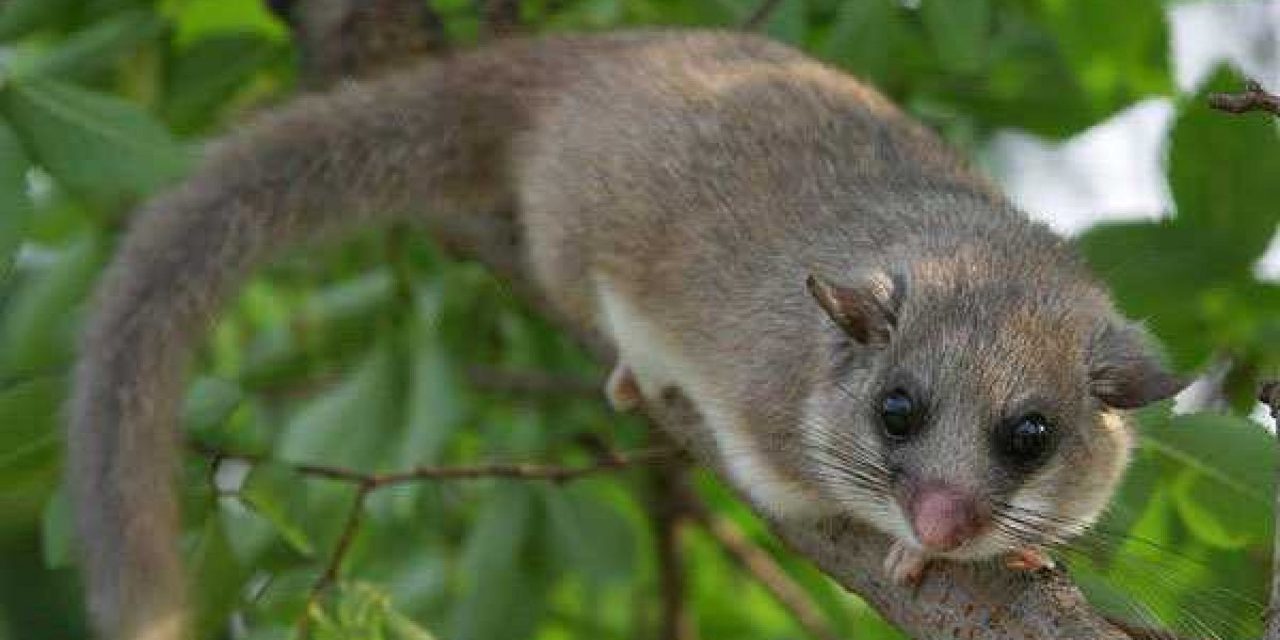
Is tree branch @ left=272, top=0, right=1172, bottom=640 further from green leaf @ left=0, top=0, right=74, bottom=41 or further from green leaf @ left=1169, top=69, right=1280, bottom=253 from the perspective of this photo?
green leaf @ left=0, top=0, right=74, bottom=41

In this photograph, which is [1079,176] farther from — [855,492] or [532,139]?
[855,492]

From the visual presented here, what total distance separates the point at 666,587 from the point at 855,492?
1543 mm

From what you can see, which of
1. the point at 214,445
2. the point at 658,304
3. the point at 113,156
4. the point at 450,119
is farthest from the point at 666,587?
the point at 113,156

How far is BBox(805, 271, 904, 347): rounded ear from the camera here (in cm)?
345

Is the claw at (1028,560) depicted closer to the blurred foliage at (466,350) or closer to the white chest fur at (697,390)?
the blurred foliage at (466,350)

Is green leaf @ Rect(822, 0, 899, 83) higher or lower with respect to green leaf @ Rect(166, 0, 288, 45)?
higher

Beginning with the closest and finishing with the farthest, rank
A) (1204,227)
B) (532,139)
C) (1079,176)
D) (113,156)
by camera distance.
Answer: (113,156) → (1204,227) → (532,139) → (1079,176)

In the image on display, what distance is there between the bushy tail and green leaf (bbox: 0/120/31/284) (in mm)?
499

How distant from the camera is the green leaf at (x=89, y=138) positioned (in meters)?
3.33

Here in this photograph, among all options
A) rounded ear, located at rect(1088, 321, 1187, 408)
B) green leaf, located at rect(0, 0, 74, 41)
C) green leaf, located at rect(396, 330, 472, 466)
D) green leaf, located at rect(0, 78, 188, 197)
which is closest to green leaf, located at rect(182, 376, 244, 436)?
green leaf, located at rect(0, 78, 188, 197)

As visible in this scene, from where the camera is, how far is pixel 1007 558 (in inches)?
121

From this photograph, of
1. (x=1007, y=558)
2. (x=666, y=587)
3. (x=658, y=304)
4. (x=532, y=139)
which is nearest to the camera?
(x=1007, y=558)

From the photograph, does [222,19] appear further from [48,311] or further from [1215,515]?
[1215,515]

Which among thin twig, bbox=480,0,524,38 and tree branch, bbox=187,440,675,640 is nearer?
tree branch, bbox=187,440,675,640
